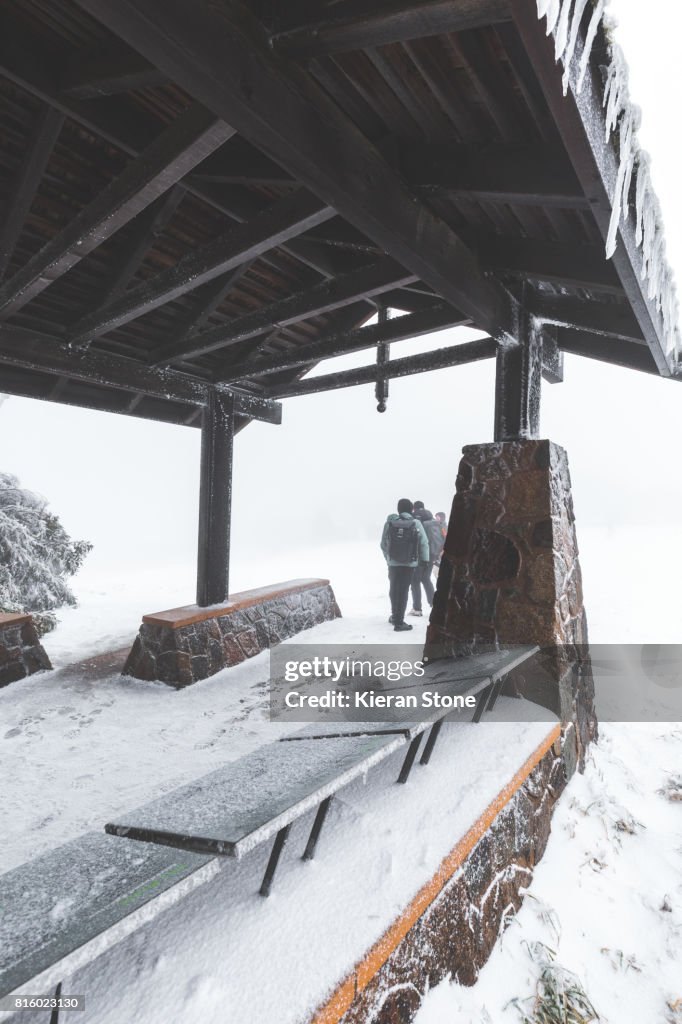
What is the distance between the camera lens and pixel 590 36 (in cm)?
141

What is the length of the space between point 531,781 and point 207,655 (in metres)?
3.68

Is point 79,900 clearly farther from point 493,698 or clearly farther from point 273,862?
point 493,698

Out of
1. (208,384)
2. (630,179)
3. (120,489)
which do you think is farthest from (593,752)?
(120,489)

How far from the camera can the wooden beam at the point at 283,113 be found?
1.49 metres

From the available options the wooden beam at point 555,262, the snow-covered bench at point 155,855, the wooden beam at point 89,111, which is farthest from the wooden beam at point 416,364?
the snow-covered bench at point 155,855

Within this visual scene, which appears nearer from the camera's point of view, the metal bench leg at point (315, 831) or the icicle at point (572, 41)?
the icicle at point (572, 41)

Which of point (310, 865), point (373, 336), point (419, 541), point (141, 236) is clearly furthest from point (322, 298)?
point (419, 541)

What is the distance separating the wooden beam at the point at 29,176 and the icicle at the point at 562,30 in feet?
8.35

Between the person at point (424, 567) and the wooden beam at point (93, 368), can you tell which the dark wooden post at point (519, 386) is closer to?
the wooden beam at point (93, 368)

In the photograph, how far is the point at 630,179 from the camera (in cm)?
202

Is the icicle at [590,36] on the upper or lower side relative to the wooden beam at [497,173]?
lower

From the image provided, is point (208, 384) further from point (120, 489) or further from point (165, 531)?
point (120, 489)

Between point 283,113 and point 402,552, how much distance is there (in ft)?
18.4

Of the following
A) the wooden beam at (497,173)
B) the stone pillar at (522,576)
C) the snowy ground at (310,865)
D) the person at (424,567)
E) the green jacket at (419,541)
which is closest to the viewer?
the snowy ground at (310,865)
